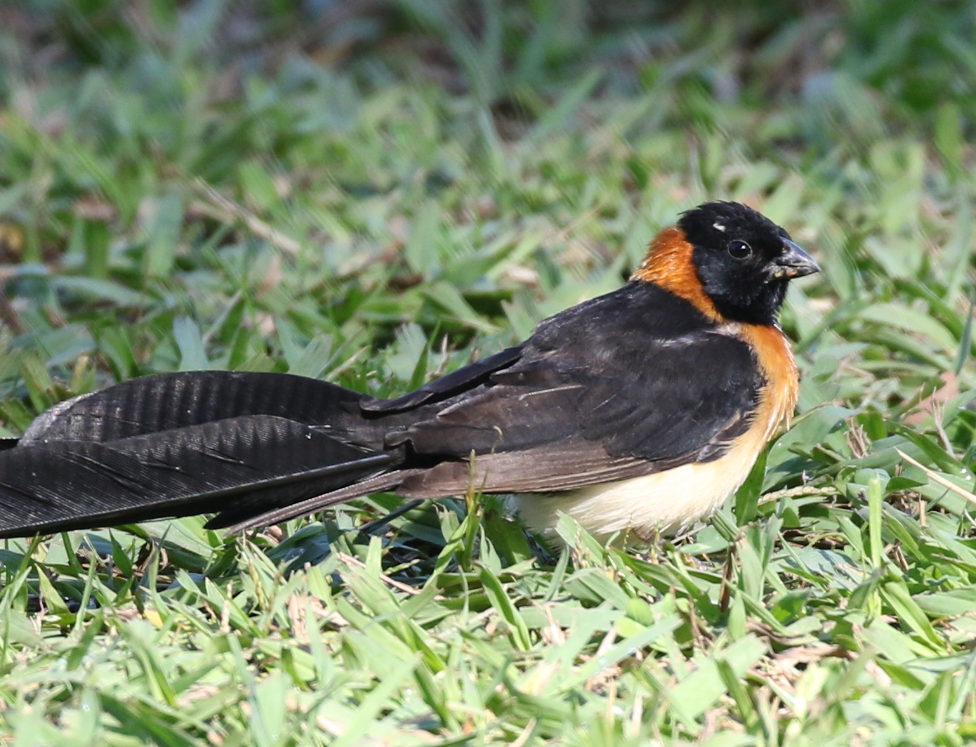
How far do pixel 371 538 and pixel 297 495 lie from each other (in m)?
0.38

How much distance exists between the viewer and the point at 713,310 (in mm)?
4332

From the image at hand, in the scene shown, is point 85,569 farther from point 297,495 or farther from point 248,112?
point 248,112

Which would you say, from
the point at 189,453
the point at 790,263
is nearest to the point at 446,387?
the point at 189,453

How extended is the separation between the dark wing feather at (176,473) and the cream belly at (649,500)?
1.77 ft

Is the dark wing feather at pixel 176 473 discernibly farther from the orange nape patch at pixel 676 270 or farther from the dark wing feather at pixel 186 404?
the orange nape patch at pixel 676 270

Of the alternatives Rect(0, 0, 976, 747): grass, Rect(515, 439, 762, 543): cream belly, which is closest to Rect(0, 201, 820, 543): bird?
Rect(515, 439, 762, 543): cream belly

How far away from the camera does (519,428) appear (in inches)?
146

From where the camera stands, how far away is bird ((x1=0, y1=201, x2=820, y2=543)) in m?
3.34

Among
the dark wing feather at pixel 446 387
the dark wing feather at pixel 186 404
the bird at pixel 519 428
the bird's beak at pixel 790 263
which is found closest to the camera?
the bird at pixel 519 428

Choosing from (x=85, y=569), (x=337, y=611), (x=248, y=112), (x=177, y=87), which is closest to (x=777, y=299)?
(x=337, y=611)

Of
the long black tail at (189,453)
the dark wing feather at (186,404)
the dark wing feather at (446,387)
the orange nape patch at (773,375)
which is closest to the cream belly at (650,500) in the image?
the orange nape patch at (773,375)

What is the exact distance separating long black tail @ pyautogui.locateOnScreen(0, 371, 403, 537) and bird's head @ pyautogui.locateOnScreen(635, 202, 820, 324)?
4.27 feet

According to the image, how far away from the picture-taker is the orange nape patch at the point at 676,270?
4.34 metres

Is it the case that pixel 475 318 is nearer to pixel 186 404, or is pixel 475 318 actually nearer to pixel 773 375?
pixel 773 375
